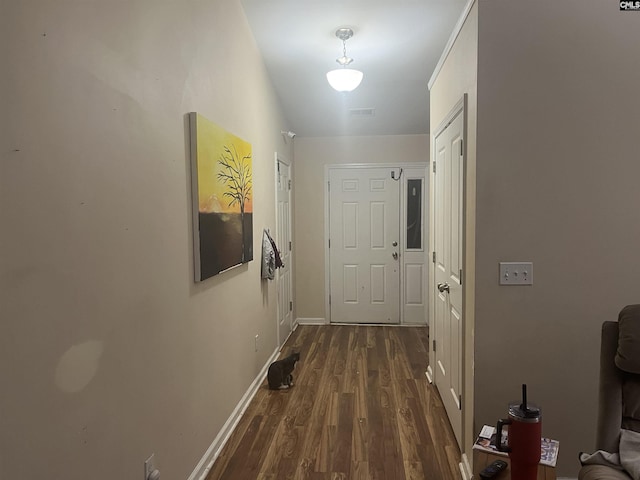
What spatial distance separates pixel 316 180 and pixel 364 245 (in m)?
1.03

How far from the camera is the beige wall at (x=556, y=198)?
205 centimetres

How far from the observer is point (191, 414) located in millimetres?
2225

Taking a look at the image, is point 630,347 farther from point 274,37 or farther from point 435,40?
point 274,37

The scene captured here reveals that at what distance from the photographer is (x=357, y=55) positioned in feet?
12.3

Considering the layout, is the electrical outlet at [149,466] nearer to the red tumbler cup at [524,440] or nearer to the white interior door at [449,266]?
the red tumbler cup at [524,440]

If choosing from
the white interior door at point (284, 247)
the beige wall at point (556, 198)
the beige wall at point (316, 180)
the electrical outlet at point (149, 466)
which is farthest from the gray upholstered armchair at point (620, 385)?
the beige wall at point (316, 180)

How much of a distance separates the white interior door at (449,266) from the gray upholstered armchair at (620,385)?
87 centimetres

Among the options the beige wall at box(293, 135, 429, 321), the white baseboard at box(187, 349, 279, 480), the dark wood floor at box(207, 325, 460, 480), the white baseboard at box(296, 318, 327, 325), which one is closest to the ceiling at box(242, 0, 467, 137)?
the beige wall at box(293, 135, 429, 321)

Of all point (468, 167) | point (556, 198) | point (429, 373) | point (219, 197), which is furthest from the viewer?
point (429, 373)

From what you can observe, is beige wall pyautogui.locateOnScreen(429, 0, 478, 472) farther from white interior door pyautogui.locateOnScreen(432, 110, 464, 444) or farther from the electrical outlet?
the electrical outlet

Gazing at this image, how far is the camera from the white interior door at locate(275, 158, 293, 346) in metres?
4.52

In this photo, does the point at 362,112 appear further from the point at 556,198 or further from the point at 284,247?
the point at 556,198

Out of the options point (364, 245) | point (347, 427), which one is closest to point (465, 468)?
point (347, 427)

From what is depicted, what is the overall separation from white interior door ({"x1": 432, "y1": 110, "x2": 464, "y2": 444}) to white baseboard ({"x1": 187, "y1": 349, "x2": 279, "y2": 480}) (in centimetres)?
144
